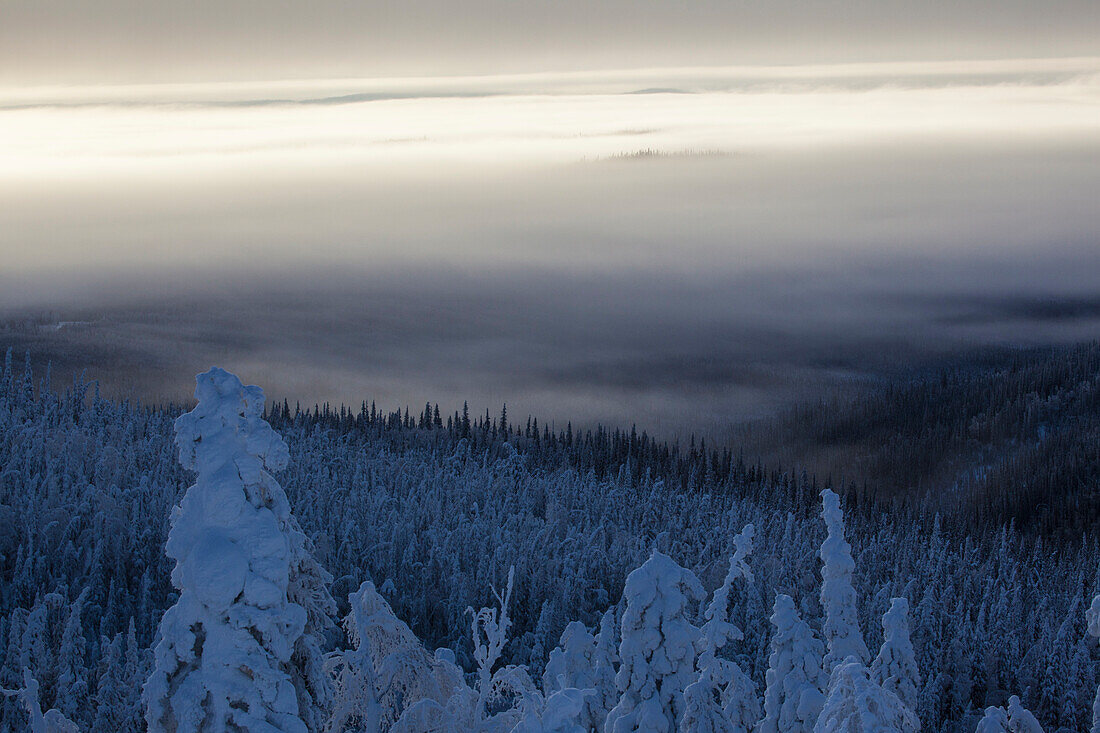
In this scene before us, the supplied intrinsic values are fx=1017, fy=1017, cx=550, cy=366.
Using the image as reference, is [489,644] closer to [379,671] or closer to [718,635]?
[379,671]

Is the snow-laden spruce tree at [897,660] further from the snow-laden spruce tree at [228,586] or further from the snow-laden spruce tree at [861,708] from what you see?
the snow-laden spruce tree at [228,586]

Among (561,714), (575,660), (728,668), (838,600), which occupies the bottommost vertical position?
(575,660)

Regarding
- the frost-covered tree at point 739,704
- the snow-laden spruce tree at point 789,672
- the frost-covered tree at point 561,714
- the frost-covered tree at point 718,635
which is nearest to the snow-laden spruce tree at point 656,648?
the frost-covered tree at point 718,635

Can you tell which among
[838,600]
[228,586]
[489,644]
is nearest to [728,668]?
[838,600]

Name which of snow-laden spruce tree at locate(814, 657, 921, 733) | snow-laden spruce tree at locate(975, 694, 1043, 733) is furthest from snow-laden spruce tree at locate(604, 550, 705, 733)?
snow-laden spruce tree at locate(975, 694, 1043, 733)

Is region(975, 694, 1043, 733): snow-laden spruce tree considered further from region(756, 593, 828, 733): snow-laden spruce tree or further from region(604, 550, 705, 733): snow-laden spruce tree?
region(604, 550, 705, 733): snow-laden spruce tree

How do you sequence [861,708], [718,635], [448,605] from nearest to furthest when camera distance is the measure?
[861,708], [718,635], [448,605]
